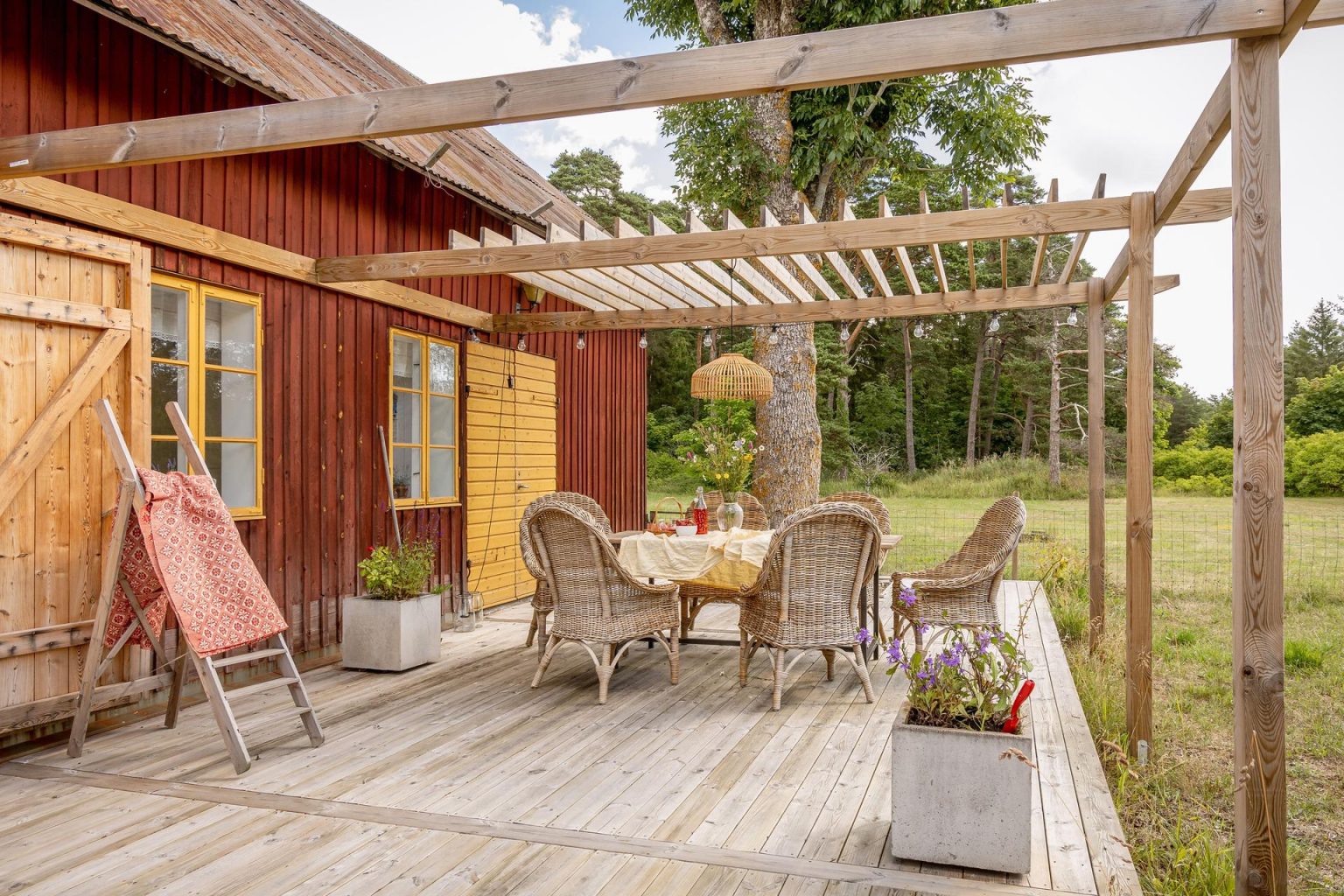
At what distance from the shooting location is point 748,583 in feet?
16.0

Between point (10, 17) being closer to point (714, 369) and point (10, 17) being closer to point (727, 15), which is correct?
point (714, 369)

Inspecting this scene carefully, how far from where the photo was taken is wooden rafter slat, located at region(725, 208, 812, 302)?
4.71 metres

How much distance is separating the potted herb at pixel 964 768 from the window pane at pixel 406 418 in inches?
176

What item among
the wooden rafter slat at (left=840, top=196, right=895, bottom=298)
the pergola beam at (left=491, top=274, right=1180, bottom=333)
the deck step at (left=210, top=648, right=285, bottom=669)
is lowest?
the deck step at (left=210, top=648, right=285, bottom=669)

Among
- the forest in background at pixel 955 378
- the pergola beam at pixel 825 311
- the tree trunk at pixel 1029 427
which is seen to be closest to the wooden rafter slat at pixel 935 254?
the pergola beam at pixel 825 311

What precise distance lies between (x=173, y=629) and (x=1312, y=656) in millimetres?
7236

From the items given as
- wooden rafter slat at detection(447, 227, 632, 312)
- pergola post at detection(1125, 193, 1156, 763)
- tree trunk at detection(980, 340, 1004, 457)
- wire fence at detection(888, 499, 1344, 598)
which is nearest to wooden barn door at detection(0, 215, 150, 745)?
wooden rafter slat at detection(447, 227, 632, 312)

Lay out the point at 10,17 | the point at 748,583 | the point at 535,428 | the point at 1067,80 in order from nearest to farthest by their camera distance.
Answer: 1. the point at 10,17
2. the point at 748,583
3. the point at 535,428
4. the point at 1067,80

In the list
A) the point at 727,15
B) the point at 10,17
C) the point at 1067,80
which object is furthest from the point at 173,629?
the point at 1067,80

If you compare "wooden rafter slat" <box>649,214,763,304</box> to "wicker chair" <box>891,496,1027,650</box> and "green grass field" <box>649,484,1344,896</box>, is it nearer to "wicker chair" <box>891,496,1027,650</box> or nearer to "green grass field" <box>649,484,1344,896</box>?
"wicker chair" <box>891,496,1027,650</box>

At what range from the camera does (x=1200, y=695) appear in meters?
5.75

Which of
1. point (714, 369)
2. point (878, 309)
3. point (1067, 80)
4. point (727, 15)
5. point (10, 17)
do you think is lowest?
point (714, 369)

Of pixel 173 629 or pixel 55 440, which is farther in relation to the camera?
pixel 173 629

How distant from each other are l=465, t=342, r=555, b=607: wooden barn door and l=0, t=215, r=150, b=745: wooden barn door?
10.4 feet
